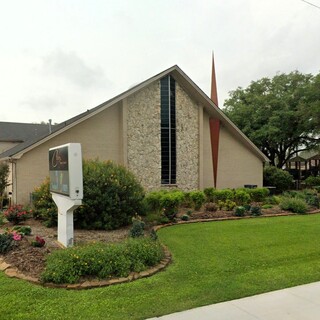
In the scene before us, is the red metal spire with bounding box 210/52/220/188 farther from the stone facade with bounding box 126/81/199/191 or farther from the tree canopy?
the tree canopy

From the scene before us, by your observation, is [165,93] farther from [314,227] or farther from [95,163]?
[314,227]

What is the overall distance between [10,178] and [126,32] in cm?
958

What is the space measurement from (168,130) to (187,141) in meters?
1.38

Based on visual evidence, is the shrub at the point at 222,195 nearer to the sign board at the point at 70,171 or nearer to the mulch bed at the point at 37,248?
the mulch bed at the point at 37,248

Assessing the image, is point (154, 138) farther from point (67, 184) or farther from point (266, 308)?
point (266, 308)

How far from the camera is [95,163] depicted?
1113 centimetres

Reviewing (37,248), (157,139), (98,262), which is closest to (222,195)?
(157,139)

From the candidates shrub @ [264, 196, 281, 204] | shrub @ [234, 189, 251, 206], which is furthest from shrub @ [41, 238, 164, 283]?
shrub @ [264, 196, 281, 204]

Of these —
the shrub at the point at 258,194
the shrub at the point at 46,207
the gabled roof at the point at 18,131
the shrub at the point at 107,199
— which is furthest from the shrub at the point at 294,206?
the gabled roof at the point at 18,131

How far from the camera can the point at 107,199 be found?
32.7ft

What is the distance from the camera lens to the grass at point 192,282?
14.3 feet

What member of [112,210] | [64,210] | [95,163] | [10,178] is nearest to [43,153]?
[10,178]

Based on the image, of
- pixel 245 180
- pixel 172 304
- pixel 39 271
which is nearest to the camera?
pixel 172 304

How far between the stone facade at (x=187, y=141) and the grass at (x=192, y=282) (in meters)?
9.38
